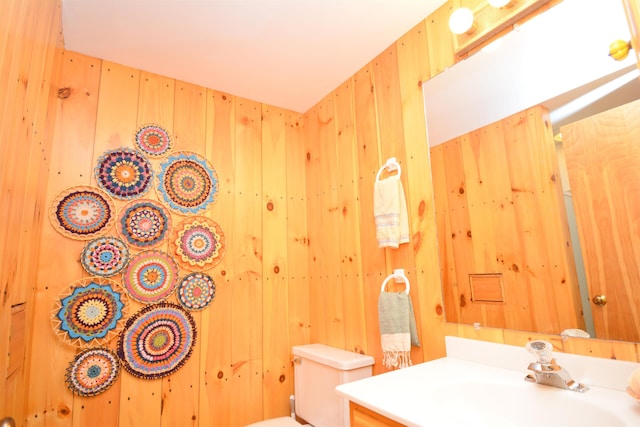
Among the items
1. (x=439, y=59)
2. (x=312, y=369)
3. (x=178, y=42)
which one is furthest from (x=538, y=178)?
(x=178, y=42)

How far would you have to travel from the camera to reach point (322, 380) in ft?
5.52

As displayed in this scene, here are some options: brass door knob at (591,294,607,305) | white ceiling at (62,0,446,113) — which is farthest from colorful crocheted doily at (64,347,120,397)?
brass door knob at (591,294,607,305)

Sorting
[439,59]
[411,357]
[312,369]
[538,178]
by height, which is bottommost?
[312,369]

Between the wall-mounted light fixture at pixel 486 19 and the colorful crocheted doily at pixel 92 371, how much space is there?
198 centimetres

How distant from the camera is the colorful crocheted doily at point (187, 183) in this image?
1.77 m

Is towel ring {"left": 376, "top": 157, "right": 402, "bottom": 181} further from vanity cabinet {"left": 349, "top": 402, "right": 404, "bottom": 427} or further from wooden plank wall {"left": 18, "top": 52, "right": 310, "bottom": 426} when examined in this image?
vanity cabinet {"left": 349, "top": 402, "right": 404, "bottom": 427}

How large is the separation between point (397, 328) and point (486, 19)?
124 cm

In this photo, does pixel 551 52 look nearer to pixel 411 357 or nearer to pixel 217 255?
pixel 411 357

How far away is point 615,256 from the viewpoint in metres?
0.94

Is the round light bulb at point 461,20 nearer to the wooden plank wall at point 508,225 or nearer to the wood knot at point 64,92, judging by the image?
the wooden plank wall at point 508,225

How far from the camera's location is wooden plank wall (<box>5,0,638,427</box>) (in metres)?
1.20

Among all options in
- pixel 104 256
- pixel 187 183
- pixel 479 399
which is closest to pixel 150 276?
pixel 104 256

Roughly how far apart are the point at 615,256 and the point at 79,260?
6.48 ft

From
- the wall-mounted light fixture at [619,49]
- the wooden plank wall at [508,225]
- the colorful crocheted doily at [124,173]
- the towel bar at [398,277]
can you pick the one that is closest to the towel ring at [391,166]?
the wooden plank wall at [508,225]
